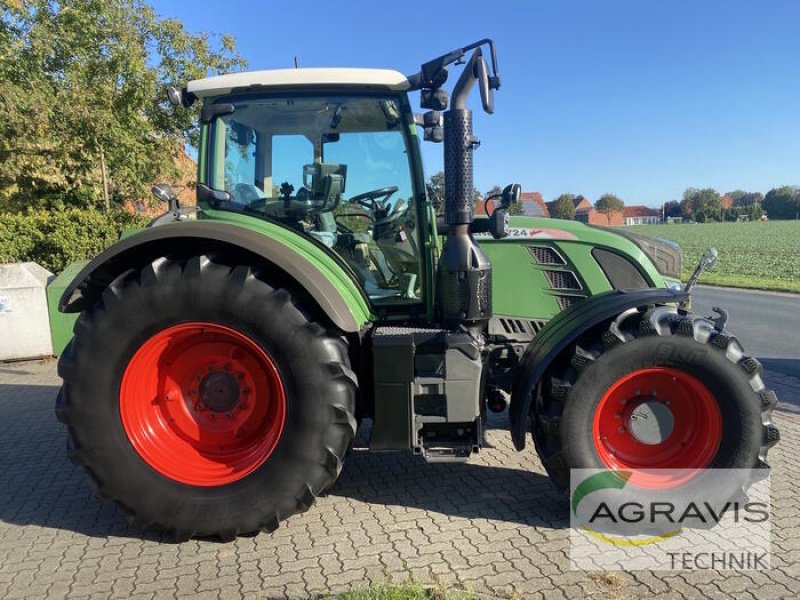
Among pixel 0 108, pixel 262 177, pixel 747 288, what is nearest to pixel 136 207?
pixel 0 108

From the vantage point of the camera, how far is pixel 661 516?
2893 millimetres

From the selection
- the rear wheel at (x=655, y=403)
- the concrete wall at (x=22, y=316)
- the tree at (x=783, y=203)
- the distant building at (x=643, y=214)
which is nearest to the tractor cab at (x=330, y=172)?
the rear wheel at (x=655, y=403)

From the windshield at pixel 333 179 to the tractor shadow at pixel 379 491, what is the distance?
1.16 m

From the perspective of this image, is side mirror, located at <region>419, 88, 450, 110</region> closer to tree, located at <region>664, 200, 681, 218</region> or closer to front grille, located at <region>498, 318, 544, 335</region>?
front grille, located at <region>498, 318, 544, 335</region>

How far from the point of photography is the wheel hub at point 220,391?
306 centimetres

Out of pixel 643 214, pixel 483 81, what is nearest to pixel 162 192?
pixel 483 81

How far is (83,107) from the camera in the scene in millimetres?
9617

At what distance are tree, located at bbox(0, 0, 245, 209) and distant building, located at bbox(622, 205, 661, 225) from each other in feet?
279

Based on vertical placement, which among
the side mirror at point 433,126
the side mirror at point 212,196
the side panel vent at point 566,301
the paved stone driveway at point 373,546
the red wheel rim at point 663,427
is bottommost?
the paved stone driveway at point 373,546

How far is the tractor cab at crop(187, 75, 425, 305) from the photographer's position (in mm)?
3238

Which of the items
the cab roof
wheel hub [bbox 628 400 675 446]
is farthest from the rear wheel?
the cab roof

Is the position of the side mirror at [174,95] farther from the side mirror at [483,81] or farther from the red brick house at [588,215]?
the red brick house at [588,215]

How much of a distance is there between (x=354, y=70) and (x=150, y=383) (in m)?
2.01

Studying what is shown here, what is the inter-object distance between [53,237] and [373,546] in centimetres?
838
